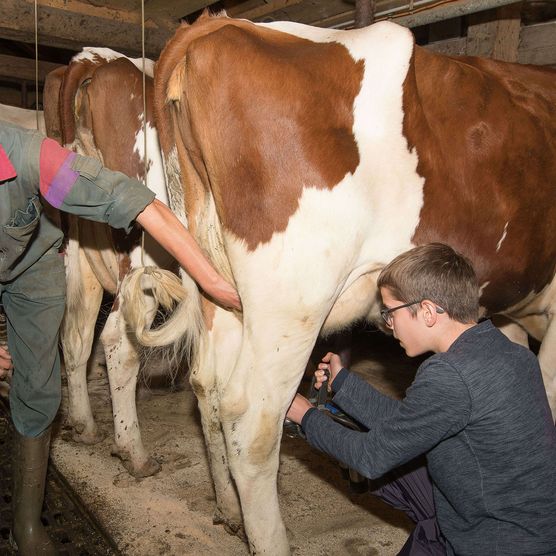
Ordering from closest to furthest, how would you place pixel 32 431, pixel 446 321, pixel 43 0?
pixel 446 321 → pixel 32 431 → pixel 43 0

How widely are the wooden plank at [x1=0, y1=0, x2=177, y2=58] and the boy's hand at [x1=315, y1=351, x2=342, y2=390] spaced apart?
335 cm

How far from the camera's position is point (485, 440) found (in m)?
1.41

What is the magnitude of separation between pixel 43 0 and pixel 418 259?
3.80 m

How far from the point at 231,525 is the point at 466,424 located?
1.49 m

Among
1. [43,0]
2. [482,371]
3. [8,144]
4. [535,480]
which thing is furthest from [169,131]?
[43,0]

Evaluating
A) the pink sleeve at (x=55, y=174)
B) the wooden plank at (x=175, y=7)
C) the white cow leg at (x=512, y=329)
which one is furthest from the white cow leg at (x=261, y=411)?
the wooden plank at (x=175, y=7)

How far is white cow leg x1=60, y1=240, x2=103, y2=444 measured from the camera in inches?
128

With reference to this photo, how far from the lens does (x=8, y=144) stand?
1683 millimetres

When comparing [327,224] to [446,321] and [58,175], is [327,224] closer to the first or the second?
[446,321]

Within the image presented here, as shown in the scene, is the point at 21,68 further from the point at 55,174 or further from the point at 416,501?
the point at 416,501

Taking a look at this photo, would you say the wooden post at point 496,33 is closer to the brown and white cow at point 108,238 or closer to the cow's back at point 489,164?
the cow's back at point 489,164

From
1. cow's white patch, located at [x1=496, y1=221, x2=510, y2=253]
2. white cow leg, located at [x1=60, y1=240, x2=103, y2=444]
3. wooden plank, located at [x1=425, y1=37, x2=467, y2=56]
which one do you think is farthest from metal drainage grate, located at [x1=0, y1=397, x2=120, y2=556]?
wooden plank, located at [x1=425, y1=37, x2=467, y2=56]

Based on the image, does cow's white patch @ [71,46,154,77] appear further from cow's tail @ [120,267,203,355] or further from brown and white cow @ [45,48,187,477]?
cow's tail @ [120,267,203,355]

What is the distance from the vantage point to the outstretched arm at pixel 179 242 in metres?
1.78
